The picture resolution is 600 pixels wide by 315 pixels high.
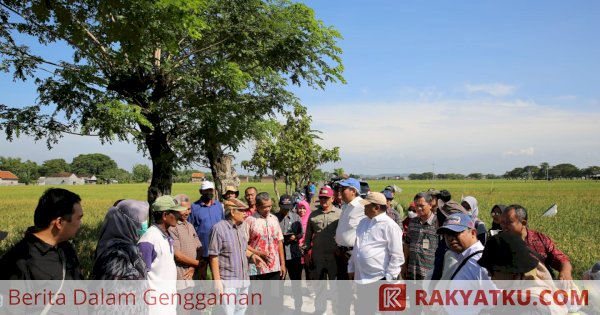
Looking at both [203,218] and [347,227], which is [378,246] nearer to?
[347,227]

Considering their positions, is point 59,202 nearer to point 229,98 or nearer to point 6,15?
point 6,15

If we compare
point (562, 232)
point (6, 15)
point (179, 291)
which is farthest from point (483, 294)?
point (562, 232)

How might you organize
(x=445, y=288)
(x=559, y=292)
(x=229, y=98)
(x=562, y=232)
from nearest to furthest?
(x=559, y=292) < (x=445, y=288) < (x=229, y=98) < (x=562, y=232)

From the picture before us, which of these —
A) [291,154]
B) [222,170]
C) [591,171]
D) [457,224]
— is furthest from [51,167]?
[591,171]

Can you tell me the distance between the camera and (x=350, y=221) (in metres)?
5.50

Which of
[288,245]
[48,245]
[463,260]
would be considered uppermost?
[48,245]

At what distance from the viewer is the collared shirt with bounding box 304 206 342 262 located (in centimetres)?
602

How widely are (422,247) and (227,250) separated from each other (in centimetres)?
250

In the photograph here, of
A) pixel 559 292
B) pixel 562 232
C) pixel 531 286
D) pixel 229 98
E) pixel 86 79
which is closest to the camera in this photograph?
pixel 531 286

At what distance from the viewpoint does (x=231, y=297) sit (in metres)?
4.70

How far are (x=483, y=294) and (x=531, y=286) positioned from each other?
0.54 metres

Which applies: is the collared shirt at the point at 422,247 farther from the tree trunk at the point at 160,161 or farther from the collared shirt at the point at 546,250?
the tree trunk at the point at 160,161

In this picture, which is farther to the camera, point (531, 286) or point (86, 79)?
point (86, 79)

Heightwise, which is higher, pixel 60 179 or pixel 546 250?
pixel 546 250
